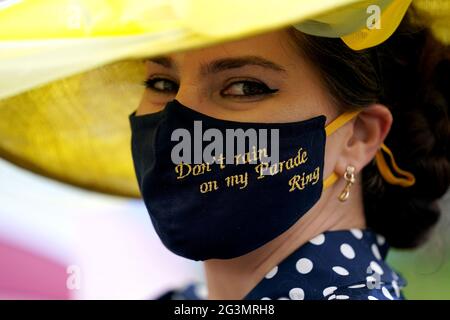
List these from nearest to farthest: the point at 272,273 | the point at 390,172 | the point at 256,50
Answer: the point at 256,50 → the point at 272,273 → the point at 390,172

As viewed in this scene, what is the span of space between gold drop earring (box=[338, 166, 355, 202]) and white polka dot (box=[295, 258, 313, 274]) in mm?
150

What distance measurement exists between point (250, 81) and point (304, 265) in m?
0.35

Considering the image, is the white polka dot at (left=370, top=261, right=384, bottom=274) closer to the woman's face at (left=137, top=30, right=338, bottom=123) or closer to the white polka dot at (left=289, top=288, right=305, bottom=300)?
the white polka dot at (left=289, top=288, right=305, bottom=300)

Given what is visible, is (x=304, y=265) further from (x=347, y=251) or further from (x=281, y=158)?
(x=281, y=158)

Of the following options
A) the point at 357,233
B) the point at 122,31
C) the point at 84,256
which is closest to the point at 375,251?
the point at 357,233

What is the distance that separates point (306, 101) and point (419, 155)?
17.2 inches

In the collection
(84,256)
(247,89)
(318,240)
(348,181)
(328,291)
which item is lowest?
(328,291)

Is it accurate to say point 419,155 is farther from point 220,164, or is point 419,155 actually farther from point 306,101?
point 220,164

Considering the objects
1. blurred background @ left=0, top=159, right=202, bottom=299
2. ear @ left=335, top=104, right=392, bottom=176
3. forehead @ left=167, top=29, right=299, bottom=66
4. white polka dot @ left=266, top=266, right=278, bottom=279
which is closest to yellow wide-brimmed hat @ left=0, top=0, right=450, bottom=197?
forehead @ left=167, top=29, right=299, bottom=66

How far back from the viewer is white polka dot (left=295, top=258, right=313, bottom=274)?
1.40 metres

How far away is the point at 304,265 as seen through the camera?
4.62 ft

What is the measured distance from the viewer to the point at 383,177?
1.64 metres

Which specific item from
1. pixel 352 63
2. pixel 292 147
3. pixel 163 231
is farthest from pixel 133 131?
pixel 352 63
